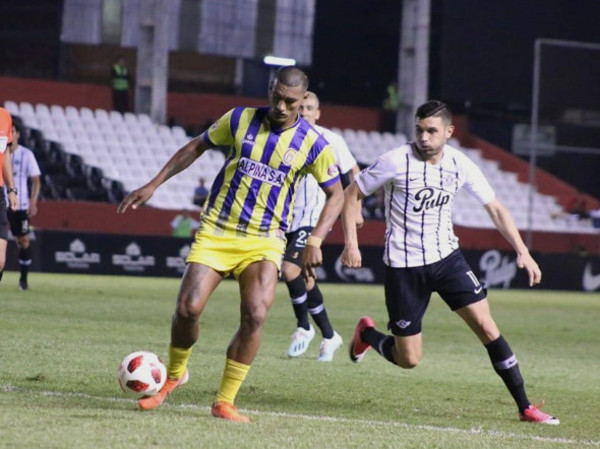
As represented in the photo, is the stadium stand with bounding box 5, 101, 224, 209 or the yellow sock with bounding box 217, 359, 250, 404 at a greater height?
the yellow sock with bounding box 217, 359, 250, 404

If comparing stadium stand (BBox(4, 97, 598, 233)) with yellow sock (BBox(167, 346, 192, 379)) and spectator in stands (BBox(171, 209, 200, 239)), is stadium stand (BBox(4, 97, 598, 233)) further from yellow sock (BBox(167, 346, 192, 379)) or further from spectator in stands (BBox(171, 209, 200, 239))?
yellow sock (BBox(167, 346, 192, 379))

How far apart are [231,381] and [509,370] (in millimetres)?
1836

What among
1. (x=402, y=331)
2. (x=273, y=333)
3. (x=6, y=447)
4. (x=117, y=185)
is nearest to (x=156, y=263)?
(x=117, y=185)

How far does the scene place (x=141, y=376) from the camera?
294 inches

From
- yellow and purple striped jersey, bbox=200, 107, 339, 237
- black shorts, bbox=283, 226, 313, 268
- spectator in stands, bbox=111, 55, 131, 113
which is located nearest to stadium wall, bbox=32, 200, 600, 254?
spectator in stands, bbox=111, 55, 131, 113

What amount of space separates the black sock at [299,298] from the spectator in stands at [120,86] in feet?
67.7

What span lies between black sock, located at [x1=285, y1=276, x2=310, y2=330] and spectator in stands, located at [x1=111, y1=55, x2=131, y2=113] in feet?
67.7

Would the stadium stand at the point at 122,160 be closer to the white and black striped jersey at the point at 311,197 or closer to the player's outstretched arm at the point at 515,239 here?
the white and black striped jersey at the point at 311,197

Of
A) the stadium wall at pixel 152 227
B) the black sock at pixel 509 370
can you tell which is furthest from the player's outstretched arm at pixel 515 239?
the stadium wall at pixel 152 227

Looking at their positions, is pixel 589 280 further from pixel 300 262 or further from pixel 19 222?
pixel 300 262

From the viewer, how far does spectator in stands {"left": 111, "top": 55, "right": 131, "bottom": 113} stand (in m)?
31.4

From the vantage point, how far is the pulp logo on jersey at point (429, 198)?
811 centimetres

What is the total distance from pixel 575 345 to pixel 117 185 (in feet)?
51.5

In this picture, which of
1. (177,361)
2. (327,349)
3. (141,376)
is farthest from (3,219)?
(141,376)
